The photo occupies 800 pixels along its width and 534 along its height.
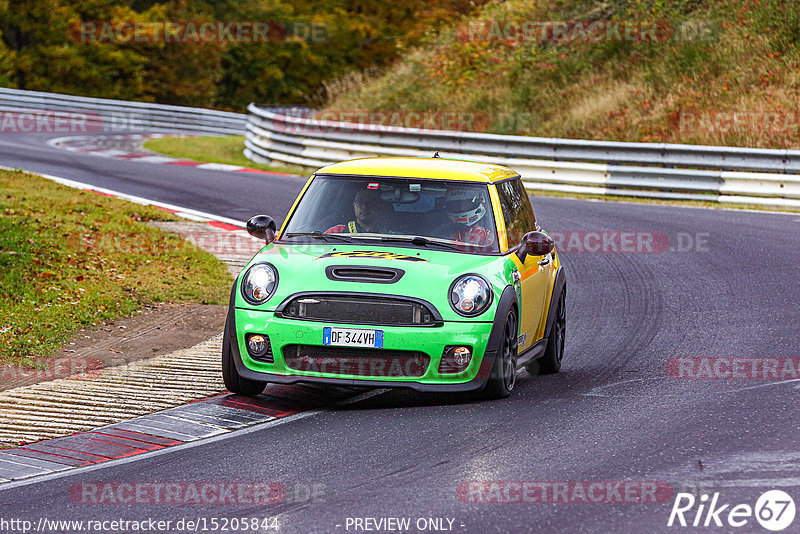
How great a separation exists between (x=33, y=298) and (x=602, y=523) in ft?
23.9

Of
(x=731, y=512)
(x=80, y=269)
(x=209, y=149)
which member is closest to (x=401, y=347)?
(x=731, y=512)

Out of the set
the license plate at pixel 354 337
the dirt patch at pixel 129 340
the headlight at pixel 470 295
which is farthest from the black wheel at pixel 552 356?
the dirt patch at pixel 129 340

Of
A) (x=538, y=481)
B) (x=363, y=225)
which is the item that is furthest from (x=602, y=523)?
(x=363, y=225)

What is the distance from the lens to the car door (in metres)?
8.34

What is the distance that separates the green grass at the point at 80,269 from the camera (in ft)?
33.4

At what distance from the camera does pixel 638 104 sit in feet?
88.3

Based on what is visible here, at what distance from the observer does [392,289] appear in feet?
24.4

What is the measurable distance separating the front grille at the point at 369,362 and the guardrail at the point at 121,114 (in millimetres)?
29188

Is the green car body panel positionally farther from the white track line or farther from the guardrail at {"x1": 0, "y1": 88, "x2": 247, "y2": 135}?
the guardrail at {"x1": 0, "y1": 88, "x2": 247, "y2": 135}

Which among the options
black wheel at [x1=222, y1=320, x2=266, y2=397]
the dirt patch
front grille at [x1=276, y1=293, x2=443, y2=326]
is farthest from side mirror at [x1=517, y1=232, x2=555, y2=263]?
the dirt patch

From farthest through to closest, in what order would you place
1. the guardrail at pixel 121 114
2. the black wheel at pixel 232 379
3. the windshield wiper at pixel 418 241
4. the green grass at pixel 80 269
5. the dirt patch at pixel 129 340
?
the guardrail at pixel 121 114, the green grass at pixel 80 269, the dirt patch at pixel 129 340, the windshield wiper at pixel 418 241, the black wheel at pixel 232 379

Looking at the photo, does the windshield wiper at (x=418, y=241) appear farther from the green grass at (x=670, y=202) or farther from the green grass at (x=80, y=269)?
the green grass at (x=670, y=202)

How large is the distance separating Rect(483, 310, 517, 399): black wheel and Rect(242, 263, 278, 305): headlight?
1552mm

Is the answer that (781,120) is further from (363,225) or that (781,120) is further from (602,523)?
(602,523)
